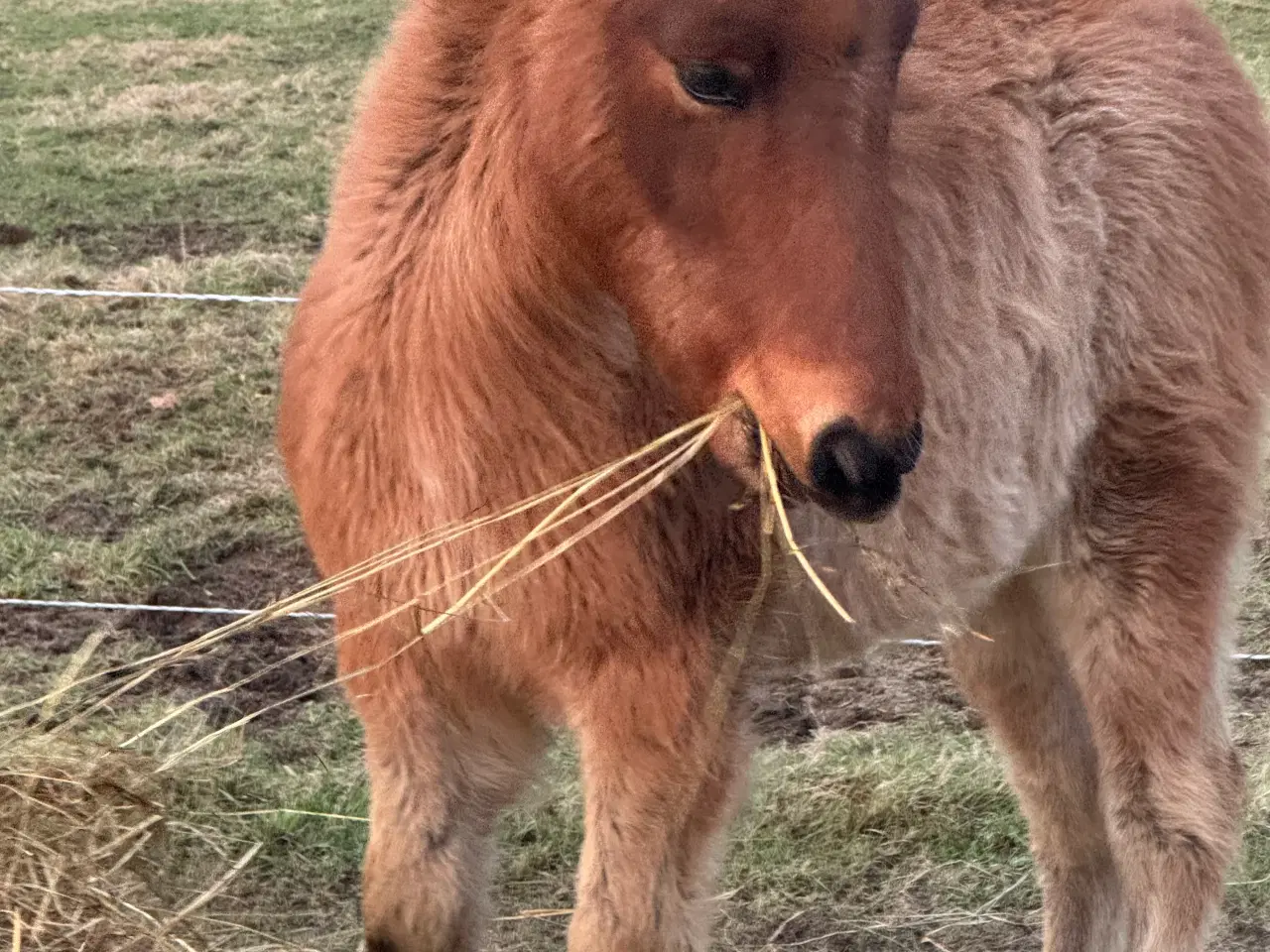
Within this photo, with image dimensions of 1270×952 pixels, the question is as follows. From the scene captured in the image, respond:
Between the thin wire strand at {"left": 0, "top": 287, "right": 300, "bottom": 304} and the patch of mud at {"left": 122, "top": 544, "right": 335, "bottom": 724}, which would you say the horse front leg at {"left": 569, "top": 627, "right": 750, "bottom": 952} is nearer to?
the patch of mud at {"left": 122, "top": 544, "right": 335, "bottom": 724}

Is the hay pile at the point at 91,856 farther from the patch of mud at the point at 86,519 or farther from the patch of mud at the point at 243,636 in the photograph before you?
the patch of mud at the point at 86,519

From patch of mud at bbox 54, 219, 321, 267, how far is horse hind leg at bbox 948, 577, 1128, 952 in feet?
13.6

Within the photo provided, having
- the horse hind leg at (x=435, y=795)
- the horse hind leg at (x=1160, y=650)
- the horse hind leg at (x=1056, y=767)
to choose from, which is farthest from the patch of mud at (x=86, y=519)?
the horse hind leg at (x=1160, y=650)

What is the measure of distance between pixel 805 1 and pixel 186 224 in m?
5.65

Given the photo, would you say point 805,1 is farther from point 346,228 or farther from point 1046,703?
point 1046,703

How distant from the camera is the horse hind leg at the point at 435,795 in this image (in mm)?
2572

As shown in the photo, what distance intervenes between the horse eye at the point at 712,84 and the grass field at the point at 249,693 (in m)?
1.40

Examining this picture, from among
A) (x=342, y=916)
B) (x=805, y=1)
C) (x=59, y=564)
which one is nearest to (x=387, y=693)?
(x=342, y=916)

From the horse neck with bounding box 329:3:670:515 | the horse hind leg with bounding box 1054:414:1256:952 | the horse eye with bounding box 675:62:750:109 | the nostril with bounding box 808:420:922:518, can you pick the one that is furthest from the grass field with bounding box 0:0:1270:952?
the horse eye with bounding box 675:62:750:109

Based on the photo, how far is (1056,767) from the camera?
3340 millimetres

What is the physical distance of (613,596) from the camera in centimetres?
238

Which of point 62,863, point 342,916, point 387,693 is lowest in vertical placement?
point 342,916

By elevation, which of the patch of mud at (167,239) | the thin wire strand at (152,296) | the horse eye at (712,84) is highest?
the horse eye at (712,84)

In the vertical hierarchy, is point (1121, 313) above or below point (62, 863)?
above
